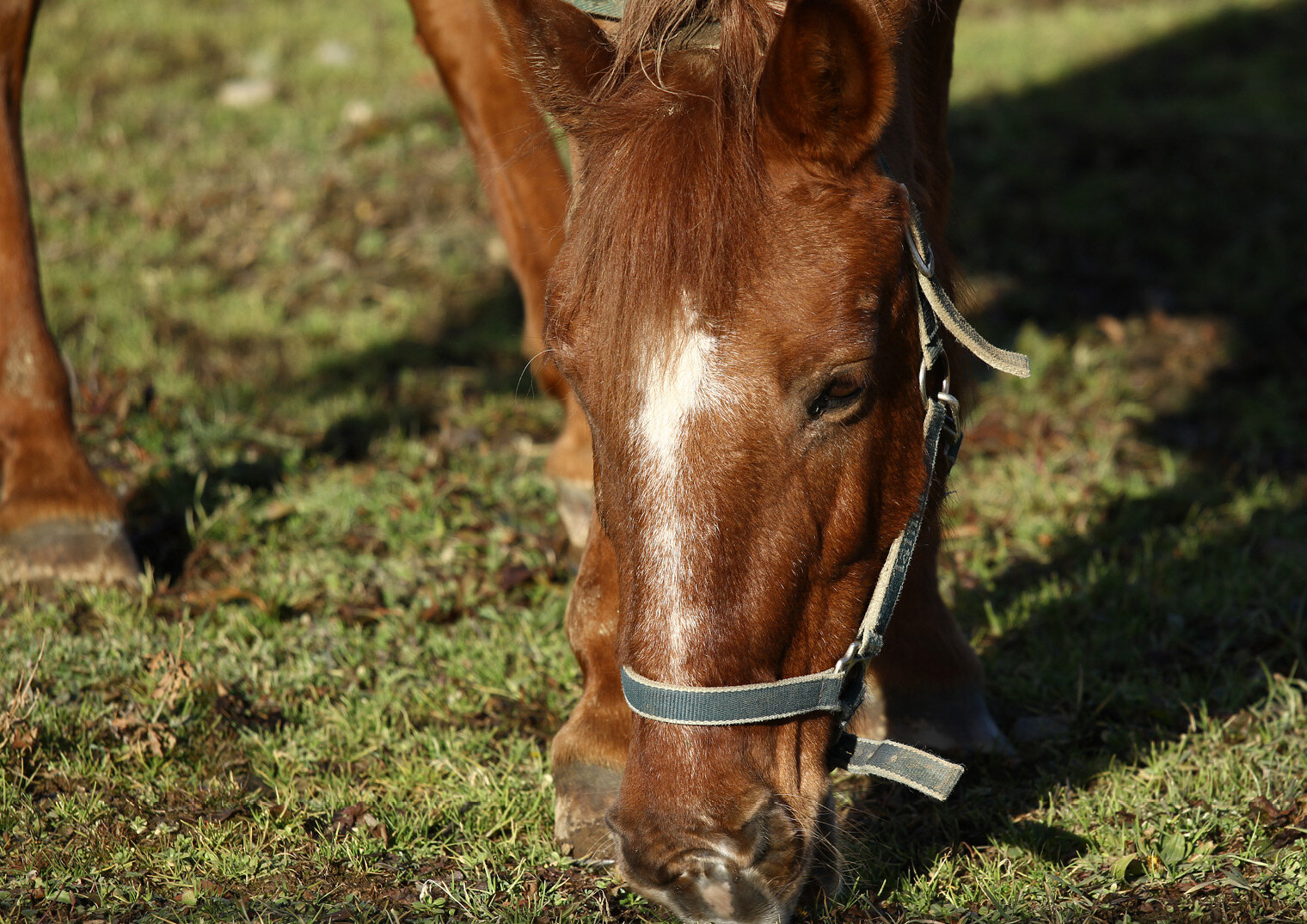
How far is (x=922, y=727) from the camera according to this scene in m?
2.67

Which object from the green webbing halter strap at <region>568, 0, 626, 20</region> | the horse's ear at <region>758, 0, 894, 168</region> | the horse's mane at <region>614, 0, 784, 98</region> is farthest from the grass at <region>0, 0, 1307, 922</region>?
the green webbing halter strap at <region>568, 0, 626, 20</region>

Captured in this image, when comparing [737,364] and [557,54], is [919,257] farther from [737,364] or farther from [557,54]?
[557,54]

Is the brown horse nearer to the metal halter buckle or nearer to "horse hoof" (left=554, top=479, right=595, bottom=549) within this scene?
the metal halter buckle

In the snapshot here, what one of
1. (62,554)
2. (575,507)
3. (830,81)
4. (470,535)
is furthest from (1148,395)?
(62,554)

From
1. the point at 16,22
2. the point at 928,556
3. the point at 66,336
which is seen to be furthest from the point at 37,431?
the point at 928,556

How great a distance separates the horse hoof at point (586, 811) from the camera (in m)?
2.37

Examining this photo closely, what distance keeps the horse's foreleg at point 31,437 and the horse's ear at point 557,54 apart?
2018mm

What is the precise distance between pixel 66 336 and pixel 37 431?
1823mm

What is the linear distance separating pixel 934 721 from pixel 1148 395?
2.65 metres

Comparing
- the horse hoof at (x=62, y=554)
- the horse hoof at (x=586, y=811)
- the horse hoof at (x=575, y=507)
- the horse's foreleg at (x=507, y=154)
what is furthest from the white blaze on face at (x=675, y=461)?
the horse hoof at (x=62, y=554)

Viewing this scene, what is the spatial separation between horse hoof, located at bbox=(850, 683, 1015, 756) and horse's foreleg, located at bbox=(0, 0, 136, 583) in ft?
7.07

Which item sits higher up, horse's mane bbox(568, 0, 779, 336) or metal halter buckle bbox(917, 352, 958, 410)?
horse's mane bbox(568, 0, 779, 336)

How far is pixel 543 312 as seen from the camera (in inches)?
95.0

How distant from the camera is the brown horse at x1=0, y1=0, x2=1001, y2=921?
5.83 ft
